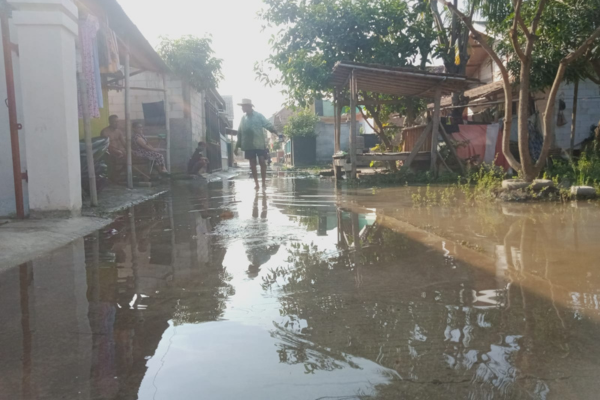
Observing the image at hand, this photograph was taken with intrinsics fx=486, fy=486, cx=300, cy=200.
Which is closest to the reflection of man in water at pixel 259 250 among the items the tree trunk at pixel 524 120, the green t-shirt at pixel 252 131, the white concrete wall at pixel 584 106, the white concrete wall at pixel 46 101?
the white concrete wall at pixel 46 101

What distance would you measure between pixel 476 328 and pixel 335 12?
1188 cm

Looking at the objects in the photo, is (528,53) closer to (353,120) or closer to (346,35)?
(353,120)

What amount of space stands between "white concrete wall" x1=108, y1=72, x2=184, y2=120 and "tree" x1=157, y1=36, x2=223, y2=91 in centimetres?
39

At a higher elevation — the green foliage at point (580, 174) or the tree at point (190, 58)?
the tree at point (190, 58)

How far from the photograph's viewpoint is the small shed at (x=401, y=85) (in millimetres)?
9516

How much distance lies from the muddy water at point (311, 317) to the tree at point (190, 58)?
414 inches

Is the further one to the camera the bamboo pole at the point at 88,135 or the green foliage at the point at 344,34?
the green foliage at the point at 344,34

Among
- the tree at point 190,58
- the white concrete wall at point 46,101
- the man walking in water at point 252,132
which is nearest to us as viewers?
the white concrete wall at point 46,101

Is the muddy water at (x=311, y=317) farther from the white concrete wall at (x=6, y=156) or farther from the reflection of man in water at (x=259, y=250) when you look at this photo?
the white concrete wall at (x=6, y=156)

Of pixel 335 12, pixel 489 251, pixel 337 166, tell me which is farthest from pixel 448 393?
pixel 335 12

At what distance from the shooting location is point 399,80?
1009 centimetres

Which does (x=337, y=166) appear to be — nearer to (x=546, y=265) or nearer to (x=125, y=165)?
(x=125, y=165)

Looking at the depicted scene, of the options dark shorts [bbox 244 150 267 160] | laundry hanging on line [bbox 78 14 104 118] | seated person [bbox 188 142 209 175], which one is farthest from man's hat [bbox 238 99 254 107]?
seated person [bbox 188 142 209 175]

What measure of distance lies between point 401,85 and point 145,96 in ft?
24.1
